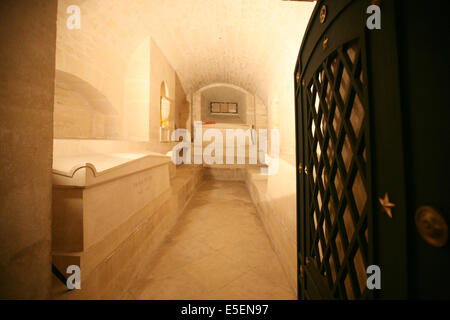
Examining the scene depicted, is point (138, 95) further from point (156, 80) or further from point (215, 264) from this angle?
point (215, 264)

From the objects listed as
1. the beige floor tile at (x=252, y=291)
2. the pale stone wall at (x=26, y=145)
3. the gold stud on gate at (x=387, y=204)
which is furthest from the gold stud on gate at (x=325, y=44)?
the beige floor tile at (x=252, y=291)

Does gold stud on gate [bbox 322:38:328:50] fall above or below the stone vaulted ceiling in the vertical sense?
below

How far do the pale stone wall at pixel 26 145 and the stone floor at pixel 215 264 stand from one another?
3.67 feet

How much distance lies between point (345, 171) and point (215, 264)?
6.82 feet

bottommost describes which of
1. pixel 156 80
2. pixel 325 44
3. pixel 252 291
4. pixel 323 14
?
pixel 252 291

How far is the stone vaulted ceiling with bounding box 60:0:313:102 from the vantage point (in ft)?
10.3

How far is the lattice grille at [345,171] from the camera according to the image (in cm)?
83

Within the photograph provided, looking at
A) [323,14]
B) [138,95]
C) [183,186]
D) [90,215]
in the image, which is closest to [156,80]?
[138,95]

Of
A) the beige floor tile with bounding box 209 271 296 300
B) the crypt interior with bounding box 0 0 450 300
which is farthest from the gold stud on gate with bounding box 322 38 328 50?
the beige floor tile with bounding box 209 271 296 300

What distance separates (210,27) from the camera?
181 inches

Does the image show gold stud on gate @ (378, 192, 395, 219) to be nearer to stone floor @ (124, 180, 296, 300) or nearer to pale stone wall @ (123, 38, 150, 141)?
stone floor @ (124, 180, 296, 300)

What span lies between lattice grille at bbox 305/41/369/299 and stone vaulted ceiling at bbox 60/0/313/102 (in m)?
1.95
